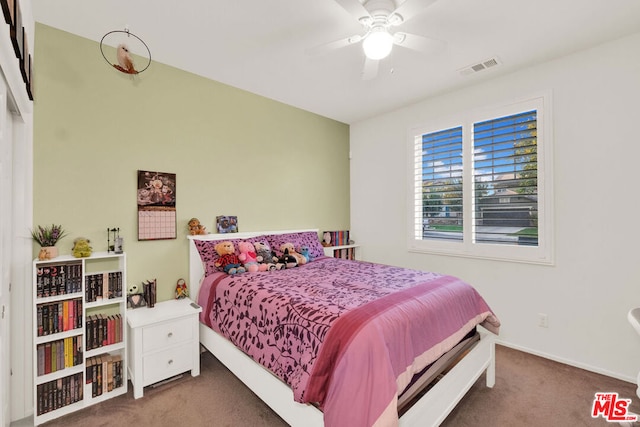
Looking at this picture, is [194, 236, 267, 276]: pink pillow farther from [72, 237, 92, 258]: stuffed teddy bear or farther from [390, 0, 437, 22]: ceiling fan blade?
[390, 0, 437, 22]: ceiling fan blade

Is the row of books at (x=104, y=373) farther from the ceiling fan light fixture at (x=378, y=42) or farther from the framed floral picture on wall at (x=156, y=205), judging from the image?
the ceiling fan light fixture at (x=378, y=42)

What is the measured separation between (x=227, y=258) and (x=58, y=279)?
114 centimetres

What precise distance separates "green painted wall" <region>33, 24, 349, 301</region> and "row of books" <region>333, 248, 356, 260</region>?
0.63 metres

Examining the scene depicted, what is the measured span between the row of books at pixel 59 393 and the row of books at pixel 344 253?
2.67 m

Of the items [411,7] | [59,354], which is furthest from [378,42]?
[59,354]

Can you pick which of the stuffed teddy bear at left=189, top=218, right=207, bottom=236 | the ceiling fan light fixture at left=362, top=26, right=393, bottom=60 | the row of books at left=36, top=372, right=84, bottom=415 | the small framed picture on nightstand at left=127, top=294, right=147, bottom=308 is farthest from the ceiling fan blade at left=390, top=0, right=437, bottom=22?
the row of books at left=36, top=372, right=84, bottom=415

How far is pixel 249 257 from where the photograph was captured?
8.86ft

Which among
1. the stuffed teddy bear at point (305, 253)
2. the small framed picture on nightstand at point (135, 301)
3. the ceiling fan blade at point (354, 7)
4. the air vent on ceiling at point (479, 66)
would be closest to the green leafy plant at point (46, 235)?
the small framed picture on nightstand at point (135, 301)

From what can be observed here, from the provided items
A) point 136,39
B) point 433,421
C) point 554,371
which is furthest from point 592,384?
point 136,39

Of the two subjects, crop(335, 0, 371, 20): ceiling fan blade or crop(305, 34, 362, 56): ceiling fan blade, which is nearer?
crop(335, 0, 371, 20): ceiling fan blade

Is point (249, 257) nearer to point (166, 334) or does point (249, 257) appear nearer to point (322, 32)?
point (166, 334)

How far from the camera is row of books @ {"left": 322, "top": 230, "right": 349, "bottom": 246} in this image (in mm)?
3936

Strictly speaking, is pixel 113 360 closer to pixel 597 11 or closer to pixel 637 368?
pixel 637 368

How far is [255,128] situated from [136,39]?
1289 mm
